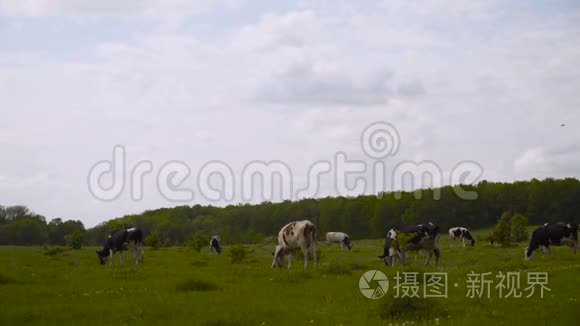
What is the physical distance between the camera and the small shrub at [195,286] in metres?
19.5

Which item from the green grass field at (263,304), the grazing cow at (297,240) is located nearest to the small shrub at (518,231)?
the grazing cow at (297,240)

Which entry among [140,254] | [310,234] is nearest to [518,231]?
[310,234]

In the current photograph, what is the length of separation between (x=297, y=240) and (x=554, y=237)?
17.6 m

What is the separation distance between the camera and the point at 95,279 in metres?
23.2

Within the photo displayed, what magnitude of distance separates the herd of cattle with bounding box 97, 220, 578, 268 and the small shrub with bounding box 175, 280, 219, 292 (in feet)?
29.0

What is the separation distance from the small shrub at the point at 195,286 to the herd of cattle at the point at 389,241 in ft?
29.0

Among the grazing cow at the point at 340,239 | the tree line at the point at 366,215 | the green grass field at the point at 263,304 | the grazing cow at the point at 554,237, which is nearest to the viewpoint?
the green grass field at the point at 263,304

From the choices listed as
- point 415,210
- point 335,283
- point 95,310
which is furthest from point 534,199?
point 95,310

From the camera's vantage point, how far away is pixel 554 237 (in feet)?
123

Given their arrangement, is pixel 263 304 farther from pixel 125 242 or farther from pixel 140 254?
pixel 125 242

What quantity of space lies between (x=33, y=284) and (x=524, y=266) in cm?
1918

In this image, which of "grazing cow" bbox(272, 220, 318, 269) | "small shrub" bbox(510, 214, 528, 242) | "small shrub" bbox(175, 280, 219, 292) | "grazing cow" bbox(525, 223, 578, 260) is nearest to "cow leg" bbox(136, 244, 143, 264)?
"grazing cow" bbox(272, 220, 318, 269)

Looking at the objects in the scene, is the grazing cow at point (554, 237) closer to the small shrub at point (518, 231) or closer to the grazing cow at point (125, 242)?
the grazing cow at point (125, 242)

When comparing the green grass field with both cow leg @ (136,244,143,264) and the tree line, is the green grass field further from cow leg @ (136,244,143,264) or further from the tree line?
the tree line
